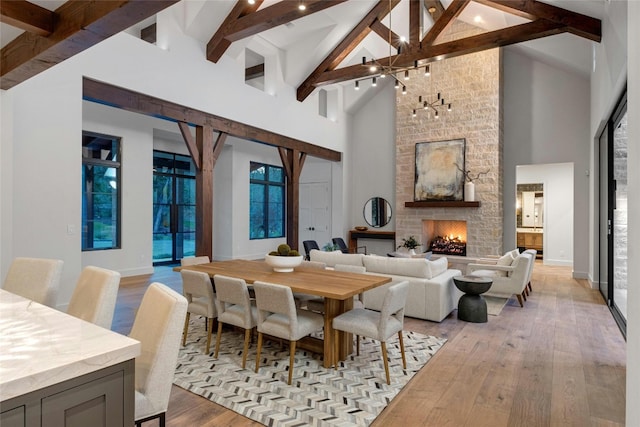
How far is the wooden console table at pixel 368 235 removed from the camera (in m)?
9.27

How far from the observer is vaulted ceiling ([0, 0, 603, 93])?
7.83ft

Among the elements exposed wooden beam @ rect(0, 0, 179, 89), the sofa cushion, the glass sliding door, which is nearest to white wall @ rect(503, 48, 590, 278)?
the sofa cushion

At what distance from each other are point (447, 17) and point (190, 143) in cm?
508

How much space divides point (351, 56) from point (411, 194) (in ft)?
11.4

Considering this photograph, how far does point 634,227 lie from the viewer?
151 centimetres

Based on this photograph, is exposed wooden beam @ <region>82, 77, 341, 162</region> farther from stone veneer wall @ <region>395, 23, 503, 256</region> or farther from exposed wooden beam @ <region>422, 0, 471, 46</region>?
exposed wooden beam @ <region>422, 0, 471, 46</region>

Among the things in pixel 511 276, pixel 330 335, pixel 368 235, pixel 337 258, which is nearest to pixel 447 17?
pixel 511 276

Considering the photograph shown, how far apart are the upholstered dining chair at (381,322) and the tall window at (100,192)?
567 centimetres

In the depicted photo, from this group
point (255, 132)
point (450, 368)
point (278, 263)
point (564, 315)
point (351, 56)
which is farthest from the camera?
point (351, 56)

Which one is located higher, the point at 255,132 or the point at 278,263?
the point at 255,132

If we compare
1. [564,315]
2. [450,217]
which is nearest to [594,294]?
[564,315]

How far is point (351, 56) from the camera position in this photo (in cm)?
797

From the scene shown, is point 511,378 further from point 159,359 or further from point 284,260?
point 159,359

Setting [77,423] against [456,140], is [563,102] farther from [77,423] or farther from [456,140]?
[77,423]
